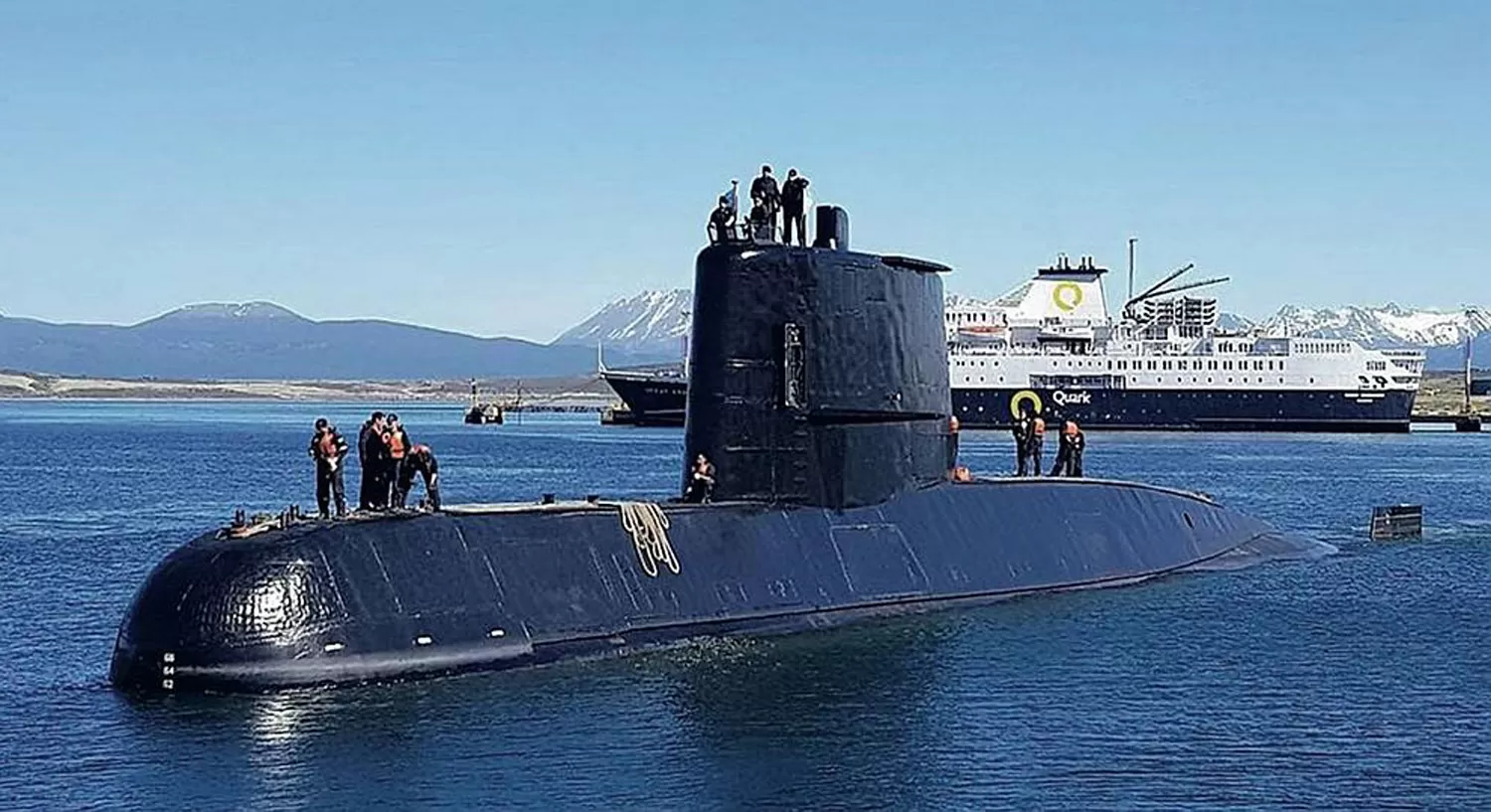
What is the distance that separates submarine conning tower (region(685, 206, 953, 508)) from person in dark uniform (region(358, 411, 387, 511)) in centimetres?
395

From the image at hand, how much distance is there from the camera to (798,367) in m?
22.6

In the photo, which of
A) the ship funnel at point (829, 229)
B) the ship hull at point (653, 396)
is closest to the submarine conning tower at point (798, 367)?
the ship funnel at point (829, 229)

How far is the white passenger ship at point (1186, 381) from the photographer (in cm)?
10750

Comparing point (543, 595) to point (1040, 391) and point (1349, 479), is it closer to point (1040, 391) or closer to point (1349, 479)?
point (1349, 479)

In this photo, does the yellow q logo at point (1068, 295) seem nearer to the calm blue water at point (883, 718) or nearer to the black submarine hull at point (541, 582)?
the calm blue water at point (883, 718)

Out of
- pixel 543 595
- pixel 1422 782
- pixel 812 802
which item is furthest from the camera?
pixel 543 595

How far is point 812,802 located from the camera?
15555 mm

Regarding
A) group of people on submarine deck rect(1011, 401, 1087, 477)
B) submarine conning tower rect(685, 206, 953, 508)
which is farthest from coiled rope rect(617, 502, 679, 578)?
group of people on submarine deck rect(1011, 401, 1087, 477)

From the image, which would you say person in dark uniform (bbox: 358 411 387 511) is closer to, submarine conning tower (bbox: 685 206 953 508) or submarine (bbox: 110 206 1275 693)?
submarine (bbox: 110 206 1275 693)

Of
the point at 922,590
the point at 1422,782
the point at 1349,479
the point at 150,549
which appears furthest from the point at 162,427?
the point at 1422,782

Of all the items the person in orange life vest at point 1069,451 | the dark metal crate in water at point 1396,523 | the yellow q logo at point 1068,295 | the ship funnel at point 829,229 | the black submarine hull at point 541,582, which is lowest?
the dark metal crate in water at point 1396,523

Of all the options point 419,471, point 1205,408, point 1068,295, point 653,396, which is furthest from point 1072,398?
point 419,471

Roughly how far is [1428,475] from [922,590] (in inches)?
1984

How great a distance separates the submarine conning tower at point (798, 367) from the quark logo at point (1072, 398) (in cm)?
8536
